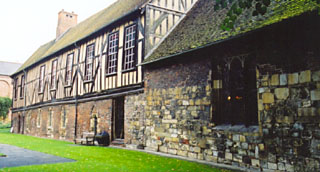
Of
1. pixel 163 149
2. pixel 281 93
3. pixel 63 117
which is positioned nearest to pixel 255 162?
pixel 281 93

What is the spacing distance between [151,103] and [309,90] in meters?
6.14

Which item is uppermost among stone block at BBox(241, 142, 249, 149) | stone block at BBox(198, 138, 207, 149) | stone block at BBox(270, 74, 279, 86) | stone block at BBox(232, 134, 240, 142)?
stone block at BBox(270, 74, 279, 86)

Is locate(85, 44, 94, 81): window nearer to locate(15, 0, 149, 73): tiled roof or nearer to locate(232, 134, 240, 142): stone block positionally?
locate(15, 0, 149, 73): tiled roof

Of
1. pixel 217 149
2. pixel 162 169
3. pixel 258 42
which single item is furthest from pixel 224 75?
pixel 162 169

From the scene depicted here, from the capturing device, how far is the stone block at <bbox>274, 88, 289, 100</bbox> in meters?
6.42

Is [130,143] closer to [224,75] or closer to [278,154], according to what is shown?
[224,75]

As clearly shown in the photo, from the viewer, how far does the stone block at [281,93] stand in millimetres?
6422

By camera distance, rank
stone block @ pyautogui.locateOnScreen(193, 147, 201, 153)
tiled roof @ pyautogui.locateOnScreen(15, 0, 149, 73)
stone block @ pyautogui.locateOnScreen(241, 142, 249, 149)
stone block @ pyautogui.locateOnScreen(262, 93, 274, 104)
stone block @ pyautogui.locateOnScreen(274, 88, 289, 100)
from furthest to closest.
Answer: tiled roof @ pyautogui.locateOnScreen(15, 0, 149, 73)
stone block @ pyautogui.locateOnScreen(193, 147, 201, 153)
stone block @ pyautogui.locateOnScreen(241, 142, 249, 149)
stone block @ pyautogui.locateOnScreen(262, 93, 274, 104)
stone block @ pyautogui.locateOnScreen(274, 88, 289, 100)

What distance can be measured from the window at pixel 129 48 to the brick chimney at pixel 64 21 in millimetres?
14986

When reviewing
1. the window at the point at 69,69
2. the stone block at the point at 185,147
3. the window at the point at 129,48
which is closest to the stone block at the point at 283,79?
the stone block at the point at 185,147

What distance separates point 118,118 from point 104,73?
2563 mm

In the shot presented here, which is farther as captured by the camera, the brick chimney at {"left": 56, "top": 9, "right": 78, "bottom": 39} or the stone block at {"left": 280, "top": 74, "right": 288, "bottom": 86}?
the brick chimney at {"left": 56, "top": 9, "right": 78, "bottom": 39}

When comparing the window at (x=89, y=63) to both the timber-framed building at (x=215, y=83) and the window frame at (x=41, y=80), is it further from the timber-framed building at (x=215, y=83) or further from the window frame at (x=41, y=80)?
the window frame at (x=41, y=80)

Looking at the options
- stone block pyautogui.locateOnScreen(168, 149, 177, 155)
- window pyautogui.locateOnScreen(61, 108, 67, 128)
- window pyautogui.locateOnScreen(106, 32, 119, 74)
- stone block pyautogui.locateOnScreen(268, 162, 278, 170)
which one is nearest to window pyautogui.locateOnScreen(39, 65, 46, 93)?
window pyautogui.locateOnScreen(61, 108, 67, 128)
